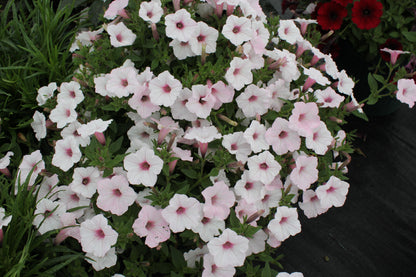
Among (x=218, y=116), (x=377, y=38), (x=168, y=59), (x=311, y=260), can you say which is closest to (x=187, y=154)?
(x=218, y=116)

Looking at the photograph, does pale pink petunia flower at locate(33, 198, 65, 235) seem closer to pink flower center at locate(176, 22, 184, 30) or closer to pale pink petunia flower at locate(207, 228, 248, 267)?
pale pink petunia flower at locate(207, 228, 248, 267)

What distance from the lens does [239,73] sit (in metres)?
1.61

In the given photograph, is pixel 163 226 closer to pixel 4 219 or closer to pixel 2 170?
pixel 4 219

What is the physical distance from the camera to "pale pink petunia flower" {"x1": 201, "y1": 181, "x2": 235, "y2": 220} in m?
1.45

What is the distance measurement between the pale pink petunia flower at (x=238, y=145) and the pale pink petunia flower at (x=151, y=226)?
36 cm

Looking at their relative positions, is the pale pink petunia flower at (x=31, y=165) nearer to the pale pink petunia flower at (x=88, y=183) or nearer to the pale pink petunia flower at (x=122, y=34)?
the pale pink petunia flower at (x=88, y=183)

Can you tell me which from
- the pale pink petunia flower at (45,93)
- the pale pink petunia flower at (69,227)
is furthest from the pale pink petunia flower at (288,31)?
the pale pink petunia flower at (69,227)

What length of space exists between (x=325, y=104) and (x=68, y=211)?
1.13 m

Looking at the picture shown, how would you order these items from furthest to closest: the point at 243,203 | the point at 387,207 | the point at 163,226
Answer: the point at 387,207, the point at 243,203, the point at 163,226

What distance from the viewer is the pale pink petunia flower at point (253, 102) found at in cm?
162

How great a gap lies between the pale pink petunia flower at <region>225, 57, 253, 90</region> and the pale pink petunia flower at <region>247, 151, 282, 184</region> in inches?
11.1

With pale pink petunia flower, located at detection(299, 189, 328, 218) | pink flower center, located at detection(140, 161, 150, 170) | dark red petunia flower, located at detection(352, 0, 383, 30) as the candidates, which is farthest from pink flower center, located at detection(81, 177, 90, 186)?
dark red petunia flower, located at detection(352, 0, 383, 30)

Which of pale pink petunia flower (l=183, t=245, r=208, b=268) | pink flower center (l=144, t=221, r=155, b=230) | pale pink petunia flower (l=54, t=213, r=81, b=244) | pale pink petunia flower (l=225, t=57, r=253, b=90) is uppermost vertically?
pale pink petunia flower (l=225, t=57, r=253, b=90)

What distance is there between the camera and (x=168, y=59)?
1704 mm
